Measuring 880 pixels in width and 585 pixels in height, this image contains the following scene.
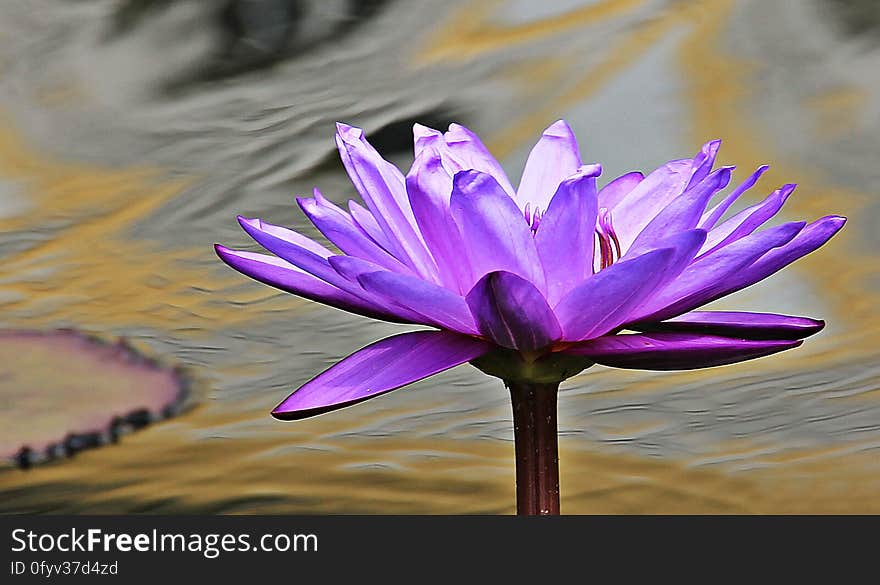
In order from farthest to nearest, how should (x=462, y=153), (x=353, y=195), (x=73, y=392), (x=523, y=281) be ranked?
(x=353, y=195), (x=73, y=392), (x=462, y=153), (x=523, y=281)

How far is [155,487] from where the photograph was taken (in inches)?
24.4

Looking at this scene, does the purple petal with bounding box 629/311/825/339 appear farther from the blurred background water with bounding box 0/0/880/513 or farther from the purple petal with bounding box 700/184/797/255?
the blurred background water with bounding box 0/0/880/513

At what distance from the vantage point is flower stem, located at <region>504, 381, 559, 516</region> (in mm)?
323

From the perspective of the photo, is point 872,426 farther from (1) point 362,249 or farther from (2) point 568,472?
(1) point 362,249

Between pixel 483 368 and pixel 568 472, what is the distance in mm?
308

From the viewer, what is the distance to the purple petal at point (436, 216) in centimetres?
33

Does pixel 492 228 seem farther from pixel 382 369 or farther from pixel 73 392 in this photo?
pixel 73 392

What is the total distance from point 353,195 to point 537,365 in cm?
66

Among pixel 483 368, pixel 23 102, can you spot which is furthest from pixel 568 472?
pixel 23 102

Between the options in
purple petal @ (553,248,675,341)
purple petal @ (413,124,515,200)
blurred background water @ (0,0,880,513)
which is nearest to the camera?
purple petal @ (553,248,675,341)

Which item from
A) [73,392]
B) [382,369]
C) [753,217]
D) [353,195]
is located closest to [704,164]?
[753,217]

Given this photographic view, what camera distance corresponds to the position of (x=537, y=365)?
0.33 meters

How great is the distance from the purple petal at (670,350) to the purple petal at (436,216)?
0.15ft

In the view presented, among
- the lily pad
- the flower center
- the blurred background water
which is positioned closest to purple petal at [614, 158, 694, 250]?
the flower center
